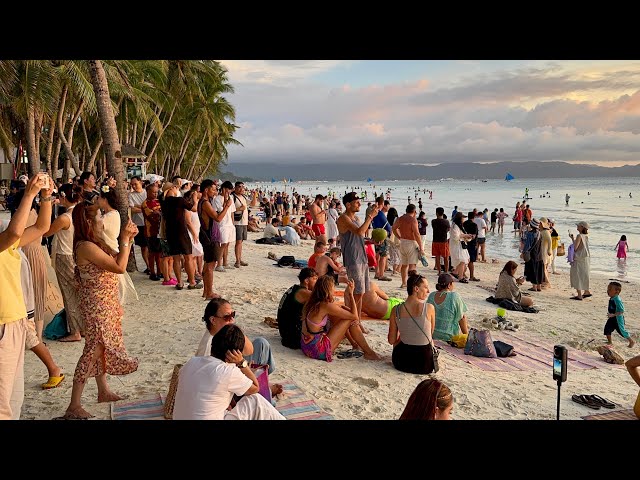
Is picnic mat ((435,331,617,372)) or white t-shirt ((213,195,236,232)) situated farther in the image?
white t-shirt ((213,195,236,232))

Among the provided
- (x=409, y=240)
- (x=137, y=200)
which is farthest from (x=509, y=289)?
(x=137, y=200)

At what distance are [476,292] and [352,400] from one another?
257 inches

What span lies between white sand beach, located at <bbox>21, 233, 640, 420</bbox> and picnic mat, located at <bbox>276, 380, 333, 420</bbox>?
107mm

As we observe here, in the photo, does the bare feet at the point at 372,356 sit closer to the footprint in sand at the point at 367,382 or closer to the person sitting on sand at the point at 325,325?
the person sitting on sand at the point at 325,325

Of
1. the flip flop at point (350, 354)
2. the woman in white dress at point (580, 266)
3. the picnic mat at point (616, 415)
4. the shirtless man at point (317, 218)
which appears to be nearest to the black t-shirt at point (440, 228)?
the woman in white dress at point (580, 266)

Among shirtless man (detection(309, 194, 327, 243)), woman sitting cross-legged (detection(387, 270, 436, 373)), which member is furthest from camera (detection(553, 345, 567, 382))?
shirtless man (detection(309, 194, 327, 243))

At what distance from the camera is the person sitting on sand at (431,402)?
2.94 meters

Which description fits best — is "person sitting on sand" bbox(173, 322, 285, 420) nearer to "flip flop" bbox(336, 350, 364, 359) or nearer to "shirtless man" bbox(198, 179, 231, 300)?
"flip flop" bbox(336, 350, 364, 359)

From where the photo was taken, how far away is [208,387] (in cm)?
311

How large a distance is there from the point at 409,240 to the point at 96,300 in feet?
22.6

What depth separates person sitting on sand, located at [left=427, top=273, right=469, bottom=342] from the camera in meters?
6.45

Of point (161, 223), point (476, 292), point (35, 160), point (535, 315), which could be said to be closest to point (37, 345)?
point (161, 223)

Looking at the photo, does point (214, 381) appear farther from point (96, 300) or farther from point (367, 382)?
point (367, 382)

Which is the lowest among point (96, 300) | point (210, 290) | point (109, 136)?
point (210, 290)
